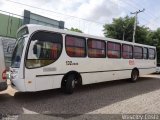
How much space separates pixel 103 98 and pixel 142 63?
7364mm

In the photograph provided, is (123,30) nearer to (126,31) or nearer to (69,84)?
(126,31)

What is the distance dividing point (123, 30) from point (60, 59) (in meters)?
22.0

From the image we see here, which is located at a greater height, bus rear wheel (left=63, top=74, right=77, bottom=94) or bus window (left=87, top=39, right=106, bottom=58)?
bus window (left=87, top=39, right=106, bottom=58)

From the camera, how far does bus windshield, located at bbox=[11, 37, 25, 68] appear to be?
815 cm

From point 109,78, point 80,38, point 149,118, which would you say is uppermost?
point 80,38

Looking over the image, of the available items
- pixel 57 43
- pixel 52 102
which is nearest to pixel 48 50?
pixel 57 43

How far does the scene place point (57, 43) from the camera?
8.98 m

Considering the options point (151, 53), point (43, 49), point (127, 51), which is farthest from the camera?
point (151, 53)

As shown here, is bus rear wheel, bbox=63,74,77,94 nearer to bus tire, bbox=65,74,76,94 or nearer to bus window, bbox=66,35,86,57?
bus tire, bbox=65,74,76,94

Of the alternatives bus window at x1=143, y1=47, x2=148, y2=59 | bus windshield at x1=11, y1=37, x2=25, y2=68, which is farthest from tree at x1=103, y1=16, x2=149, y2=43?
bus windshield at x1=11, y1=37, x2=25, y2=68

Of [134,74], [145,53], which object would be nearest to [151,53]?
[145,53]

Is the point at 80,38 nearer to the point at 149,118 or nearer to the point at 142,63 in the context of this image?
the point at 149,118

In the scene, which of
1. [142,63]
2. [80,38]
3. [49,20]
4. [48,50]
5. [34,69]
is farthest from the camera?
[49,20]

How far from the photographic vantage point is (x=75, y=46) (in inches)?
384
